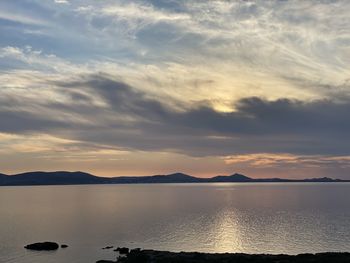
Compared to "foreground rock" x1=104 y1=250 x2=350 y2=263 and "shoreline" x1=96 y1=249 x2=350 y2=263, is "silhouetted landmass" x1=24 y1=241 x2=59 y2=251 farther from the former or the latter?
"foreground rock" x1=104 y1=250 x2=350 y2=263

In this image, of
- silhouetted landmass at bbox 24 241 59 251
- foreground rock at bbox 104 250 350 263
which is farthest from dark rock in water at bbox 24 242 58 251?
foreground rock at bbox 104 250 350 263

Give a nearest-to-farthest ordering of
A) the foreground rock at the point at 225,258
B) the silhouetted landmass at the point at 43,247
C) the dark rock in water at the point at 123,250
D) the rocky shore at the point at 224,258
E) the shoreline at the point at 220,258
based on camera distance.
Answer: the rocky shore at the point at 224,258 < the foreground rock at the point at 225,258 < the shoreline at the point at 220,258 < the dark rock in water at the point at 123,250 < the silhouetted landmass at the point at 43,247

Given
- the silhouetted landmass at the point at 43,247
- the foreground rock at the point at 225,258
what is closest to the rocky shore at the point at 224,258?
the foreground rock at the point at 225,258

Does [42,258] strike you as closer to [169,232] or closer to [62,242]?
[62,242]

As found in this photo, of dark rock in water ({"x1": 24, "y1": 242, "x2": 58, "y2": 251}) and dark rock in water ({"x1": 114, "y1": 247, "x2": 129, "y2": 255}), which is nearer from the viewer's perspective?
dark rock in water ({"x1": 114, "y1": 247, "x2": 129, "y2": 255})

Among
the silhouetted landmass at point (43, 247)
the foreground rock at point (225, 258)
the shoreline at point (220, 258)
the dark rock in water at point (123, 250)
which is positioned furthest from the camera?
the silhouetted landmass at point (43, 247)

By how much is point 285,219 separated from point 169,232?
62.7 metres

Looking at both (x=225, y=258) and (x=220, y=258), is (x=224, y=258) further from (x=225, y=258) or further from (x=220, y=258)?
(x=220, y=258)

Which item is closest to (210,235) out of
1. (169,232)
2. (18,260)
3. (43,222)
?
(169,232)

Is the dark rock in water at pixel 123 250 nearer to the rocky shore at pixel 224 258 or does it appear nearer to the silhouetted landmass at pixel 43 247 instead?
the rocky shore at pixel 224 258

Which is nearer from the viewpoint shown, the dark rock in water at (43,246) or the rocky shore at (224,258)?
the rocky shore at (224,258)

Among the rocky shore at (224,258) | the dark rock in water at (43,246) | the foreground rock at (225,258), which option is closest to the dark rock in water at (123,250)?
the rocky shore at (224,258)

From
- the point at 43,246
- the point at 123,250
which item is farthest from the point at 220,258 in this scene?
the point at 43,246

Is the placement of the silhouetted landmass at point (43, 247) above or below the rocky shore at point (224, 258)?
below
